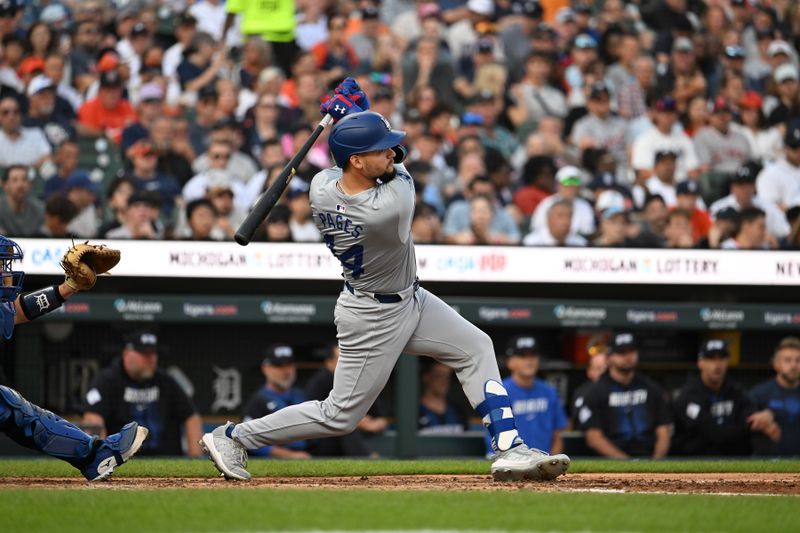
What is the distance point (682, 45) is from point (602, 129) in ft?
5.29

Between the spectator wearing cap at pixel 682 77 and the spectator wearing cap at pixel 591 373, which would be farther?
the spectator wearing cap at pixel 682 77

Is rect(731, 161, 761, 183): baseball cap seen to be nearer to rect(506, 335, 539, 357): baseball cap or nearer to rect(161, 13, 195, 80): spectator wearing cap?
rect(506, 335, 539, 357): baseball cap

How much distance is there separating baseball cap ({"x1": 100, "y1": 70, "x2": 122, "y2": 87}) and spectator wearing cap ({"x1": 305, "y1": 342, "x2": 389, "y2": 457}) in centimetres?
302

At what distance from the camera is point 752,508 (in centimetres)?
479

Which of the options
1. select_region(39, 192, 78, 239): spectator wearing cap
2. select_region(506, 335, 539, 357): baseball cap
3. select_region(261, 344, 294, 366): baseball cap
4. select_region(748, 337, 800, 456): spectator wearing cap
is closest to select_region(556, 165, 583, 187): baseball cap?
select_region(506, 335, 539, 357): baseball cap

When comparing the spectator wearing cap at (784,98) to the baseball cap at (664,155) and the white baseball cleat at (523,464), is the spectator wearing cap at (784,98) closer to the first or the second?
the baseball cap at (664,155)

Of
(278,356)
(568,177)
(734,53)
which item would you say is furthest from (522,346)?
(734,53)

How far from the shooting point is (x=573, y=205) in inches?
397

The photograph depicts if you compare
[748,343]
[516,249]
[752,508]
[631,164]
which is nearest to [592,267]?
[516,249]

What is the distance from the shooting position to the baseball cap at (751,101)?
11898 millimetres

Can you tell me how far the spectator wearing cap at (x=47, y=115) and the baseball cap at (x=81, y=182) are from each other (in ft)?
1.42

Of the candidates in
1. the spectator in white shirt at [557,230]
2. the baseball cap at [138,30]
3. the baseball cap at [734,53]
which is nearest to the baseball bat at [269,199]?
the spectator in white shirt at [557,230]

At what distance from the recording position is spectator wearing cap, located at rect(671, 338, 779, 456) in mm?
8773

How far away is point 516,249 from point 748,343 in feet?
6.42
